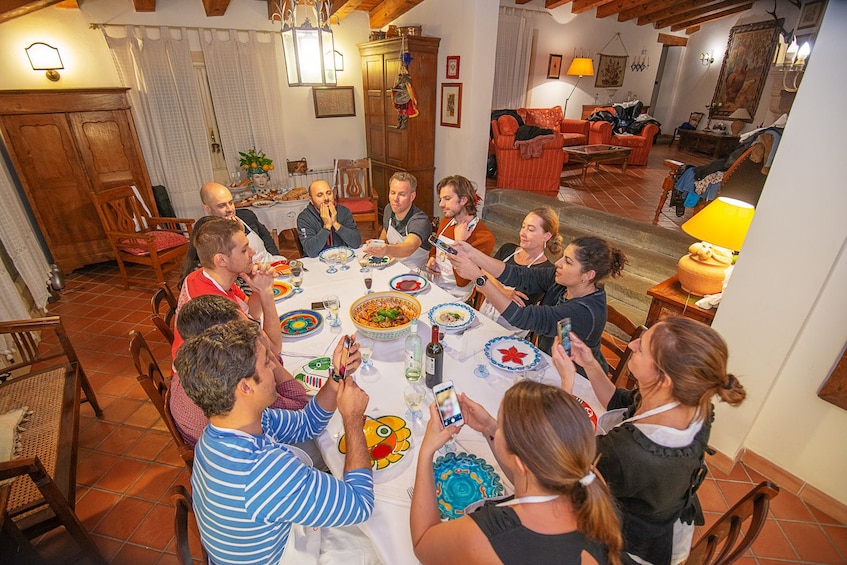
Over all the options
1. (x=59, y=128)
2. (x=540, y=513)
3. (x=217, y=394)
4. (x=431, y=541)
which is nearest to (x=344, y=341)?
(x=217, y=394)

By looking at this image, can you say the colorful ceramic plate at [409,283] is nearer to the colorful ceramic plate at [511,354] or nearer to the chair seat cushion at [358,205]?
the colorful ceramic plate at [511,354]

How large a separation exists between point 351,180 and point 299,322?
4480mm

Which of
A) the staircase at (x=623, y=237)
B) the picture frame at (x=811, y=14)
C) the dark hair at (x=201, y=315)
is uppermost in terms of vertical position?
the picture frame at (x=811, y=14)

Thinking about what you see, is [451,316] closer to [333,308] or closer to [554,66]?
[333,308]

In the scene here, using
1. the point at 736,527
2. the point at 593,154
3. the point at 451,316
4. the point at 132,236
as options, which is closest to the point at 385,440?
the point at 451,316

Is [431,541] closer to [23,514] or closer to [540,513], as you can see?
[540,513]

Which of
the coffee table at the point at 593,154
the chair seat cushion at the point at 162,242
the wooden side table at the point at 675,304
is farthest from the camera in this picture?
the coffee table at the point at 593,154

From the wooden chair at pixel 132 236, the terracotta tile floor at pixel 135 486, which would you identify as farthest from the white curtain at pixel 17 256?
the wooden chair at pixel 132 236

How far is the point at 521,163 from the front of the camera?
6887 mm

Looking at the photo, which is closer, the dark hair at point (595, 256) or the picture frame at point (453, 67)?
the dark hair at point (595, 256)

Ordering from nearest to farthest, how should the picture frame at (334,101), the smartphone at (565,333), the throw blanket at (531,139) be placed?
the smartphone at (565,333)
the throw blanket at (531,139)
the picture frame at (334,101)

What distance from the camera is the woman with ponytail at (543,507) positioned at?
100 centimetres

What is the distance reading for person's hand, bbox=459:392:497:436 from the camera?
1485mm

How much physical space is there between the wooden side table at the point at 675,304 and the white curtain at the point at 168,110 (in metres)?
6.27
